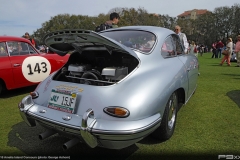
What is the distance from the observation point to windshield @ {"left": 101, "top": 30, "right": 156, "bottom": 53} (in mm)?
2719

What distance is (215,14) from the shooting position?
6706cm

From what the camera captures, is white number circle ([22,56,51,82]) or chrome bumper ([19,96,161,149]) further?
white number circle ([22,56,51,82])

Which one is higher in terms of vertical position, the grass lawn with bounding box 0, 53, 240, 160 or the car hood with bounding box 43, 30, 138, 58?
the car hood with bounding box 43, 30, 138, 58

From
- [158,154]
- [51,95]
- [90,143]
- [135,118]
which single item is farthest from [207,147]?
[51,95]

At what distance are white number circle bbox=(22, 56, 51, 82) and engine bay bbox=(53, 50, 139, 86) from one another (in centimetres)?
248

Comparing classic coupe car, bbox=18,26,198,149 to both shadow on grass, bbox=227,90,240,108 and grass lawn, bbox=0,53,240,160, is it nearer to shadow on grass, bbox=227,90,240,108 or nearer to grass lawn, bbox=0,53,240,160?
grass lawn, bbox=0,53,240,160

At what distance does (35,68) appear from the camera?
5102 millimetres

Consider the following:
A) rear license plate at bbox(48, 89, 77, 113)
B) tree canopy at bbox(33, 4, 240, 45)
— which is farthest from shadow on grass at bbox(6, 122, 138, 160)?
tree canopy at bbox(33, 4, 240, 45)

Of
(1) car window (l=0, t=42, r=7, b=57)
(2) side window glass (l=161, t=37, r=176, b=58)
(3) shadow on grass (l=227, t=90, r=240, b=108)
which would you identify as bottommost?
(3) shadow on grass (l=227, t=90, r=240, b=108)

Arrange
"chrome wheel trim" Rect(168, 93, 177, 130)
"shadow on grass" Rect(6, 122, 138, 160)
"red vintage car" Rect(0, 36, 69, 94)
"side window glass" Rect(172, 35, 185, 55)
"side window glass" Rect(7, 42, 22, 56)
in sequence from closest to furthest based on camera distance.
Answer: "shadow on grass" Rect(6, 122, 138, 160), "chrome wheel trim" Rect(168, 93, 177, 130), "side window glass" Rect(172, 35, 185, 55), "red vintage car" Rect(0, 36, 69, 94), "side window glass" Rect(7, 42, 22, 56)

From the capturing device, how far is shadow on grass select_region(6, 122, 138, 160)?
2.34 meters

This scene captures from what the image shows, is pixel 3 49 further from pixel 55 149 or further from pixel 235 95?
pixel 235 95

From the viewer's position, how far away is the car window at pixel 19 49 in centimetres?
484

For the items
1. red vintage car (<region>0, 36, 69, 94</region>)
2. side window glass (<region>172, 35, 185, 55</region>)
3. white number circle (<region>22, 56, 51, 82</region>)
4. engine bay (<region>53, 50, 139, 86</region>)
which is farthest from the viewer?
white number circle (<region>22, 56, 51, 82</region>)
